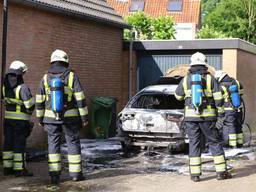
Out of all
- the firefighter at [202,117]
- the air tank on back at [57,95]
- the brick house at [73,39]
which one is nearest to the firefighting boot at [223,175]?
the firefighter at [202,117]

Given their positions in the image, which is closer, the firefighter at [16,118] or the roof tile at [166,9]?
the firefighter at [16,118]

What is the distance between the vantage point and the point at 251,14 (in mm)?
39125

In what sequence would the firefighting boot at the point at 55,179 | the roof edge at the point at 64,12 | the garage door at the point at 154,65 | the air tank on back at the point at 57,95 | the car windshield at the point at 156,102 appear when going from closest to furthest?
1. the air tank on back at the point at 57,95
2. the firefighting boot at the point at 55,179
3. the roof edge at the point at 64,12
4. the car windshield at the point at 156,102
5. the garage door at the point at 154,65

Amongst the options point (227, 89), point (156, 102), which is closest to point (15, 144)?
point (156, 102)

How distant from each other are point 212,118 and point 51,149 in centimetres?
262

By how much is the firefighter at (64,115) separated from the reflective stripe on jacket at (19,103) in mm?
496

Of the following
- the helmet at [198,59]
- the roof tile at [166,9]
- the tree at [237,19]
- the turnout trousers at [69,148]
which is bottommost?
the turnout trousers at [69,148]

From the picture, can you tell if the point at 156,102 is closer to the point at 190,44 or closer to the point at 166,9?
the point at 190,44

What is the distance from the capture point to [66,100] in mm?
8312

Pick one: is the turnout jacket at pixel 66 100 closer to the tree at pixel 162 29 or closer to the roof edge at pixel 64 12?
the roof edge at pixel 64 12

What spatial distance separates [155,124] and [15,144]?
3.31 meters

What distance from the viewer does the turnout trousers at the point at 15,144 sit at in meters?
8.88

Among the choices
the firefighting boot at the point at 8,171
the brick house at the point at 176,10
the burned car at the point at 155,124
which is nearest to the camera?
the firefighting boot at the point at 8,171

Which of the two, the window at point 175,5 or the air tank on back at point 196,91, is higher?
the window at point 175,5
